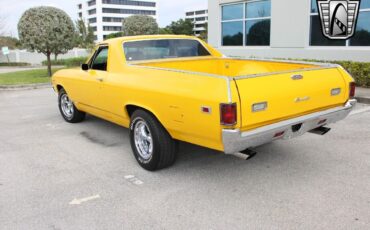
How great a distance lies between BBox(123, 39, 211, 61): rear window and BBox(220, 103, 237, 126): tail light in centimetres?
239

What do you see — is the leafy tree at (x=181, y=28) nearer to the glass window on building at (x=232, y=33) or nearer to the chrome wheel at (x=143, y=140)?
the glass window on building at (x=232, y=33)

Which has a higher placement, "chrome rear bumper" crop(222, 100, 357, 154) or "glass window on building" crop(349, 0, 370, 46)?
"glass window on building" crop(349, 0, 370, 46)

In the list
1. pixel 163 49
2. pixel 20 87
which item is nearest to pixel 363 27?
pixel 163 49

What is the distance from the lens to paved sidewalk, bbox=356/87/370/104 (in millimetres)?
8555

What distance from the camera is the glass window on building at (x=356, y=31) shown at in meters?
11.7

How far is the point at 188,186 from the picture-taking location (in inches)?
162

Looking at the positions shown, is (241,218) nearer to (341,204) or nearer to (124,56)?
(341,204)

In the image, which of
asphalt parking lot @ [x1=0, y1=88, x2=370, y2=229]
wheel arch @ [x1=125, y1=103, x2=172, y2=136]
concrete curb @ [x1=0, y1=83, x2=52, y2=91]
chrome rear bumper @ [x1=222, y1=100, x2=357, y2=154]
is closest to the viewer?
asphalt parking lot @ [x1=0, y1=88, x2=370, y2=229]

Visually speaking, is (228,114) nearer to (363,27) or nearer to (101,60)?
(101,60)

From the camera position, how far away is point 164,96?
4.07m

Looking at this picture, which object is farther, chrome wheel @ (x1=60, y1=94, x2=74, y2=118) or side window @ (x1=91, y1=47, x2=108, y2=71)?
chrome wheel @ (x1=60, y1=94, x2=74, y2=118)

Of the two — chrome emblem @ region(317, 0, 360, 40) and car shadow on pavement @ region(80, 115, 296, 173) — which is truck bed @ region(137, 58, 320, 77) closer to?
A: car shadow on pavement @ region(80, 115, 296, 173)

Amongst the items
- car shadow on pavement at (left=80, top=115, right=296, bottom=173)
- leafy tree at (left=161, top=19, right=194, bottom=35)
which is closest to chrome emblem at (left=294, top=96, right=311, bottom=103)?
car shadow on pavement at (left=80, top=115, right=296, bottom=173)

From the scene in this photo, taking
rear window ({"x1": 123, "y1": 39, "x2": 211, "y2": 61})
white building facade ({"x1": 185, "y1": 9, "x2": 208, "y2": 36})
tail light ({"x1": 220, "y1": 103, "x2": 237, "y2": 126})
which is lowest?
tail light ({"x1": 220, "y1": 103, "x2": 237, "y2": 126})
